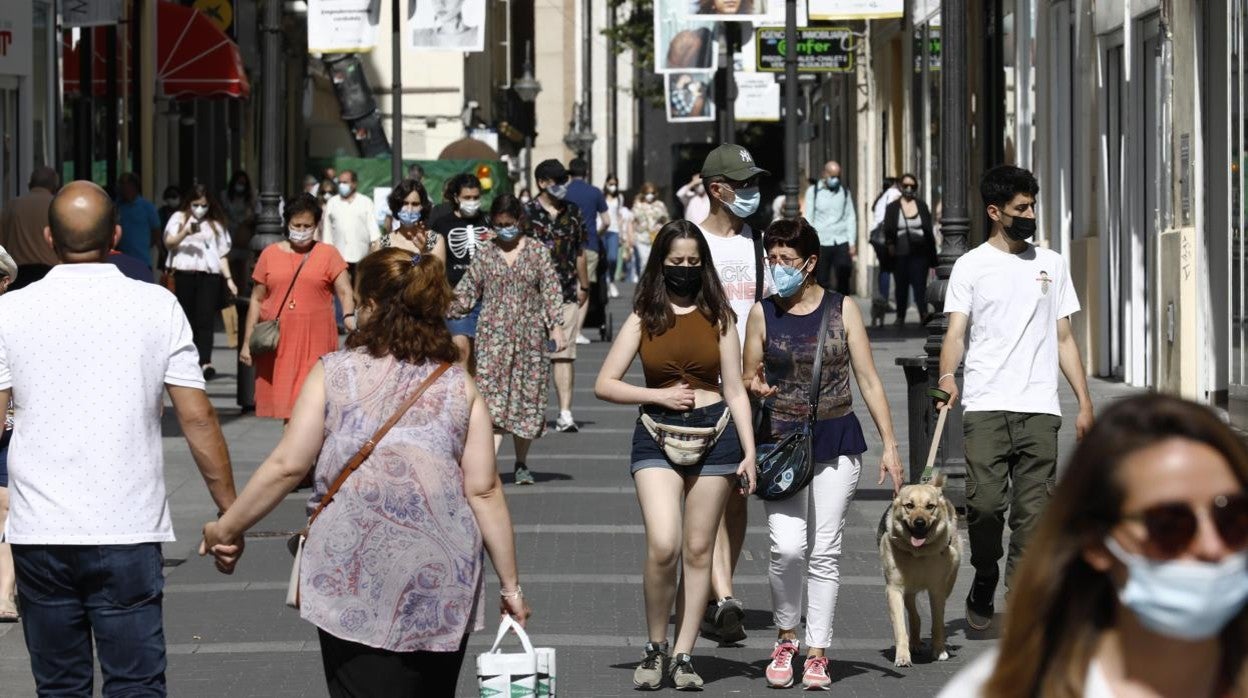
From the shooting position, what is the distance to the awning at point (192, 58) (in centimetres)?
3000

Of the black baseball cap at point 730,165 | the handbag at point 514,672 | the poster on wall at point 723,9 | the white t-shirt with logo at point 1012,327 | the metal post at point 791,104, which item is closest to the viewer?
A: the handbag at point 514,672

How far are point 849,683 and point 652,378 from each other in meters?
1.28

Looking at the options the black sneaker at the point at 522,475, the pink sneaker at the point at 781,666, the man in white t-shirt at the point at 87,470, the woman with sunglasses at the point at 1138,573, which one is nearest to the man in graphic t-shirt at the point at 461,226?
the black sneaker at the point at 522,475

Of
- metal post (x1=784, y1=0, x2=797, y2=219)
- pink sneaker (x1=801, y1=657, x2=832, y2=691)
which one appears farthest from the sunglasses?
metal post (x1=784, y1=0, x2=797, y2=219)

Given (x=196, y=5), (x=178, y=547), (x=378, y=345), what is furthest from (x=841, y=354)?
(x=196, y=5)

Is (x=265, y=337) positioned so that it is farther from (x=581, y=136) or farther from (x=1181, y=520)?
(x=581, y=136)

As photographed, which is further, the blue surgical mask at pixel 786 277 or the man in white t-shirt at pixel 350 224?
the man in white t-shirt at pixel 350 224

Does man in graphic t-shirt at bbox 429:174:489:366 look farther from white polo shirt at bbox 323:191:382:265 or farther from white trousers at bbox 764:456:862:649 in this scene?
white polo shirt at bbox 323:191:382:265

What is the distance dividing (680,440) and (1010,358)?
1486mm

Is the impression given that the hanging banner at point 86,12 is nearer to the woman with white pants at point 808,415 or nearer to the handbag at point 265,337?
the handbag at point 265,337

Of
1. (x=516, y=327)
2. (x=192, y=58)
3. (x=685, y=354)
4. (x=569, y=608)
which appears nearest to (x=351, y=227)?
(x=192, y=58)

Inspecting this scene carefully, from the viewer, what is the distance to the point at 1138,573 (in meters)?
2.54

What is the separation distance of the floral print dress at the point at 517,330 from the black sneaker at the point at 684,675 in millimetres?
5537

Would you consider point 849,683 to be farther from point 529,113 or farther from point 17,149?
point 529,113
